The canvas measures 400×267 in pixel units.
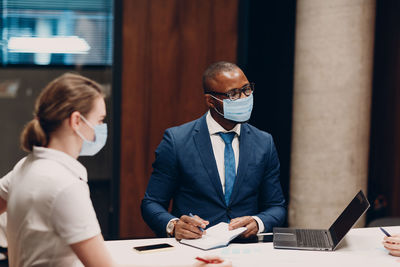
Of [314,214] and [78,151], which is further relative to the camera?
[314,214]

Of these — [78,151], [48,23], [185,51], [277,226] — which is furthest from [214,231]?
[48,23]

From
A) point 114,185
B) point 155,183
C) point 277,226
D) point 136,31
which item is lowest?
point 114,185

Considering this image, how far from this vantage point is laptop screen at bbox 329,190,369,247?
2389 mm

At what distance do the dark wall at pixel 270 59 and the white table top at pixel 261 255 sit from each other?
2403 millimetres

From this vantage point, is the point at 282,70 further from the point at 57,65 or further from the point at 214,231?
the point at 214,231

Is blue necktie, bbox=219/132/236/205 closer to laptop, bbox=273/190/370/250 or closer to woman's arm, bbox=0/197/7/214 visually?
laptop, bbox=273/190/370/250

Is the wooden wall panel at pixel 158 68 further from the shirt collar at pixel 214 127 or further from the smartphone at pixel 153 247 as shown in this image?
the smartphone at pixel 153 247

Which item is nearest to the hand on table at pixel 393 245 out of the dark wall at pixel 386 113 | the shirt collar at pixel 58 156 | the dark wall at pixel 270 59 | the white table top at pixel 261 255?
the white table top at pixel 261 255

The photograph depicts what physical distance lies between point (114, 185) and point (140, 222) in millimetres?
376

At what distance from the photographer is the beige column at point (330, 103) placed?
4.28m

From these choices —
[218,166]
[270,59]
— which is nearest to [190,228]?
[218,166]

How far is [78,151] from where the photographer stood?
1.85 metres

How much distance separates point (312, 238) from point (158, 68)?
8.03ft

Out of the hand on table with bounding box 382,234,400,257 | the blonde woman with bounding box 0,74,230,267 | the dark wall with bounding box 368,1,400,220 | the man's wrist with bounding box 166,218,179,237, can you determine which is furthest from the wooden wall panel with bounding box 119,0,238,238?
the blonde woman with bounding box 0,74,230,267
